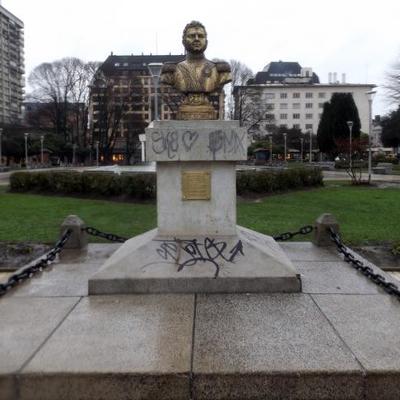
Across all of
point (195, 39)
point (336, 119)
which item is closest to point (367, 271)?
point (195, 39)

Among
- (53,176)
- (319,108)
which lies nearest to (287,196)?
(53,176)

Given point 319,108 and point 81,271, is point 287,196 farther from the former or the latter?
point 319,108

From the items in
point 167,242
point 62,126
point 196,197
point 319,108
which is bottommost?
point 167,242

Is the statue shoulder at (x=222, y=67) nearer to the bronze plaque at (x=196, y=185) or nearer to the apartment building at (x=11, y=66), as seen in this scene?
the bronze plaque at (x=196, y=185)

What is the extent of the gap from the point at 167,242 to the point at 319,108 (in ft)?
378

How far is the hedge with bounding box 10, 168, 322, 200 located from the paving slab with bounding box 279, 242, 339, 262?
10090 millimetres

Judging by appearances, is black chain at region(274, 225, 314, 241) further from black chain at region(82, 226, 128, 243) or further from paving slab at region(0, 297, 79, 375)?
paving slab at region(0, 297, 79, 375)

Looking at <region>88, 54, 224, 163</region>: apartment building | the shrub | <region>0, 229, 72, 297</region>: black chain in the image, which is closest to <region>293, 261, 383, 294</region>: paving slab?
<region>0, 229, 72, 297</region>: black chain

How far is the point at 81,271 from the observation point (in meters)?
6.12

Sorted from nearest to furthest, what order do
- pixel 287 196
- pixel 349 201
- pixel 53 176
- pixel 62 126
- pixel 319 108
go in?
pixel 349 201 → pixel 287 196 → pixel 53 176 → pixel 62 126 → pixel 319 108

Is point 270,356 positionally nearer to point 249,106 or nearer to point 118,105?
point 249,106

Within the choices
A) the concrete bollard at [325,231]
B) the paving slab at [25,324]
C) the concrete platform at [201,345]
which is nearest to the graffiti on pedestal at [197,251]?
the concrete platform at [201,345]

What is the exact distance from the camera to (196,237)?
5672mm

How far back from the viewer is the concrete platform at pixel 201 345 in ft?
10.6
